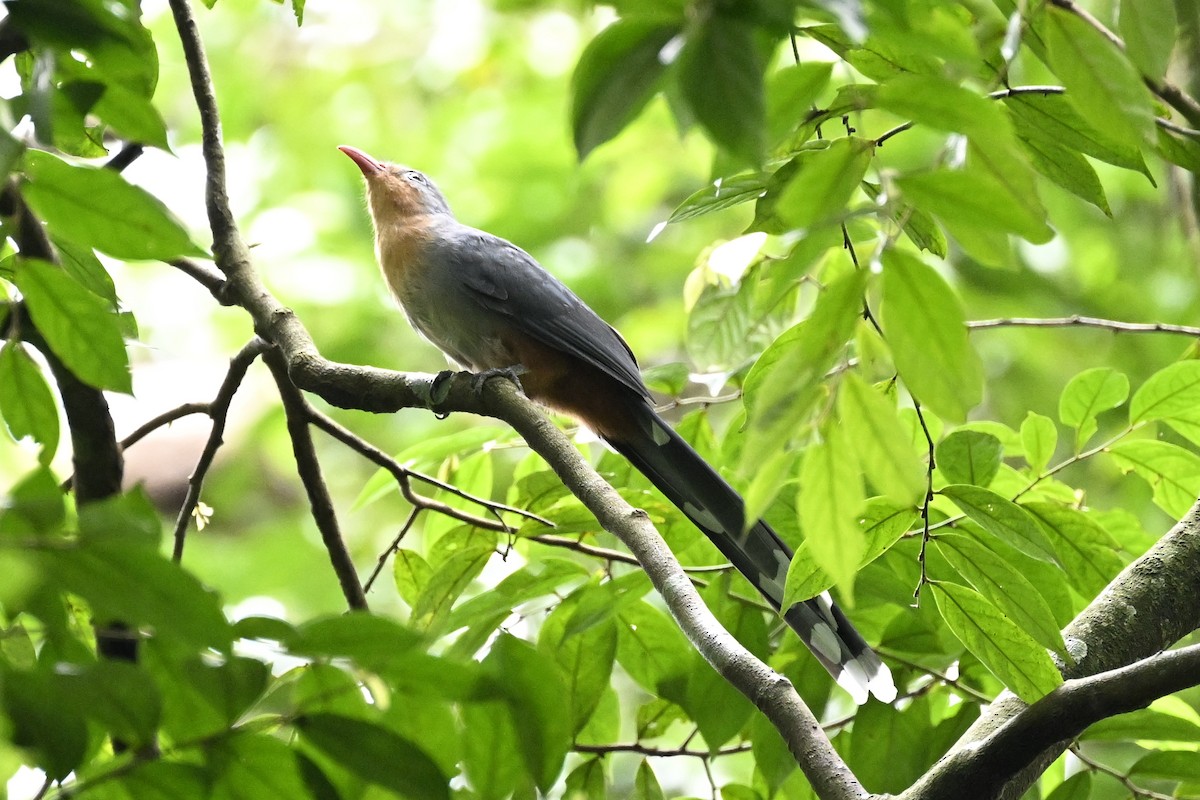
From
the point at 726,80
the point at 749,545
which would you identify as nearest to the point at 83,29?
the point at 726,80

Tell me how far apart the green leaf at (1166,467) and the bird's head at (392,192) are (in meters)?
2.77

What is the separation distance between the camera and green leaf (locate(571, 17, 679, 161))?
106cm

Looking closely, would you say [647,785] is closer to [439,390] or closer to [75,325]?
[439,390]

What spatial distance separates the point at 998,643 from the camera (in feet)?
5.37

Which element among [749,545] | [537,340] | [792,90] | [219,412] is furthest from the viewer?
[537,340]

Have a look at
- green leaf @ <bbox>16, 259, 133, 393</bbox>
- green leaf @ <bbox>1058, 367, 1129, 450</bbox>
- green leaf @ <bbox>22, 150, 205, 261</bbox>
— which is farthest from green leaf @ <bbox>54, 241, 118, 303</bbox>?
green leaf @ <bbox>1058, 367, 1129, 450</bbox>

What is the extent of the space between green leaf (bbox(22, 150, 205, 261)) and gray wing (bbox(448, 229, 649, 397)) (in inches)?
83.8

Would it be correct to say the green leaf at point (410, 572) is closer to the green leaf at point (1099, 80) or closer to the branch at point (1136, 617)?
the branch at point (1136, 617)

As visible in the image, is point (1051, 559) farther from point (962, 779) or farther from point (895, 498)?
point (895, 498)

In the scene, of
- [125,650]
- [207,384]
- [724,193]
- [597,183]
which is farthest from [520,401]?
[597,183]

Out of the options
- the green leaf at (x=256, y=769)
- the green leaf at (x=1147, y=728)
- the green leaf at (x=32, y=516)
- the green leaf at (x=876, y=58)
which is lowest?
the green leaf at (x=1147, y=728)

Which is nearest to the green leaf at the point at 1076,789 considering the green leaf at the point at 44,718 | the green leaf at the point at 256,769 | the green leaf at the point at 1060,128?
the green leaf at the point at 1060,128

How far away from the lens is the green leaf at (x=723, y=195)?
1.69 m

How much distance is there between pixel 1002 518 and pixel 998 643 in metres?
0.19
